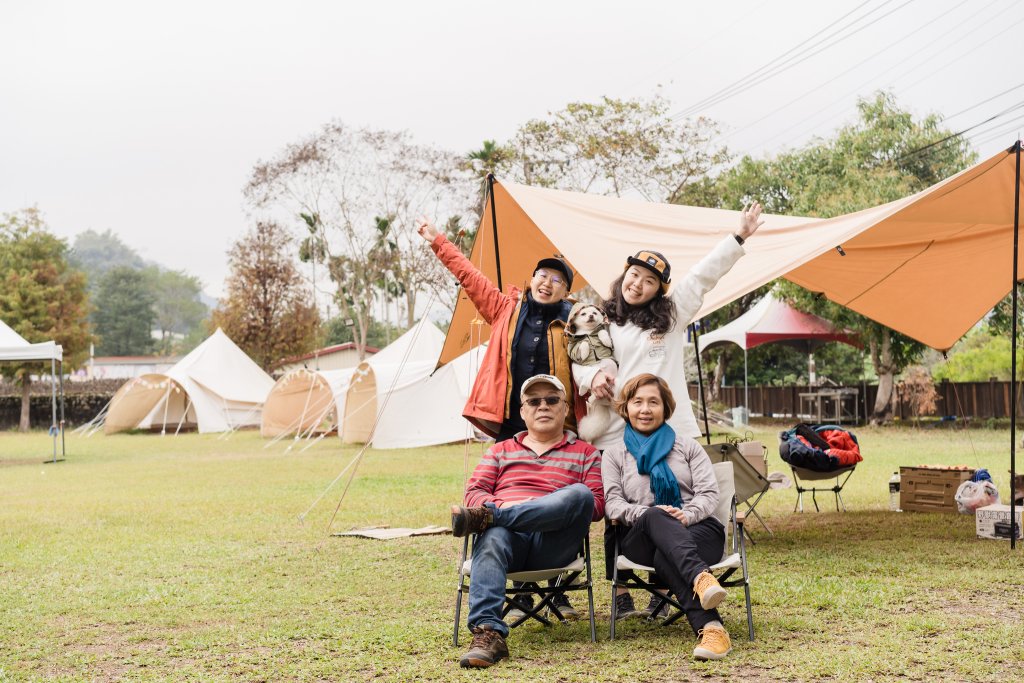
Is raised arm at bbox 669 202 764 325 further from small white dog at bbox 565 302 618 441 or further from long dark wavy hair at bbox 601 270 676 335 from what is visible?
small white dog at bbox 565 302 618 441

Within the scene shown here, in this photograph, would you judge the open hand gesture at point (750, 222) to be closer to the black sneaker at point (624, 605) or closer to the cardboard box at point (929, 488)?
the black sneaker at point (624, 605)

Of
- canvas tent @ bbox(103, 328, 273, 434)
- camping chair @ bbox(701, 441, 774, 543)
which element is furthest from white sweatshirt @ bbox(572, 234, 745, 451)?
canvas tent @ bbox(103, 328, 273, 434)

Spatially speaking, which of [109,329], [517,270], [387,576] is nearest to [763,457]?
[517,270]

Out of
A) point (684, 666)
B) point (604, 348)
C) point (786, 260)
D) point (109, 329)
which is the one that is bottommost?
point (684, 666)

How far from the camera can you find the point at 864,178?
18766 millimetres

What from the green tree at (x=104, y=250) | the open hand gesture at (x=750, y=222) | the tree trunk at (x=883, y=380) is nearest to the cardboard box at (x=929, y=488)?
the open hand gesture at (x=750, y=222)

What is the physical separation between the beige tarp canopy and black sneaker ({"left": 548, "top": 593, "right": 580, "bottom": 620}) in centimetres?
172

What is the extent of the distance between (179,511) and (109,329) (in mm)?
61585

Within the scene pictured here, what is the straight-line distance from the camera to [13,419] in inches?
1027

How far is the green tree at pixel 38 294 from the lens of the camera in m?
25.6

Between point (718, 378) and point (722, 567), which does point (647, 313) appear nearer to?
point (722, 567)

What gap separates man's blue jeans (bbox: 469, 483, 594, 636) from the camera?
353cm

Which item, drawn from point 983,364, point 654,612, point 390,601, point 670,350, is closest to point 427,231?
point 670,350

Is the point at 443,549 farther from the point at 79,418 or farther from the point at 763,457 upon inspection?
the point at 79,418
